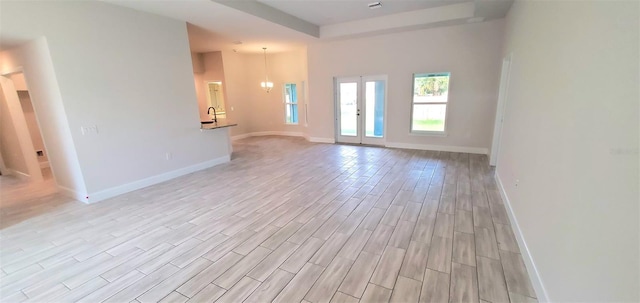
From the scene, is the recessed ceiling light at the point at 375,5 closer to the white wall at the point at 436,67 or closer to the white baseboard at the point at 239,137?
the white wall at the point at 436,67

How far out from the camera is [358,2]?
4824 mm

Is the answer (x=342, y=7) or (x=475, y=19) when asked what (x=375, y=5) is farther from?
(x=475, y=19)

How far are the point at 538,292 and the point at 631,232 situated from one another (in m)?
1.15

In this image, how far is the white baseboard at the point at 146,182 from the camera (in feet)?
12.6

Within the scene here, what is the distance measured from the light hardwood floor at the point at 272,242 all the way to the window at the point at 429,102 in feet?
6.97

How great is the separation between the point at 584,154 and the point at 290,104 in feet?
27.4

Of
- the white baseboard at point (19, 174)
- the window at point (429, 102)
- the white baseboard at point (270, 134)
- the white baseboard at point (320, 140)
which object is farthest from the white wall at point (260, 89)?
the white baseboard at point (19, 174)

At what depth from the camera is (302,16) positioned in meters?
5.55

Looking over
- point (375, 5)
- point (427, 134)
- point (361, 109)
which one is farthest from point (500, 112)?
point (361, 109)

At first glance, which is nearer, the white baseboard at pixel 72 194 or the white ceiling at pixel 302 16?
the white baseboard at pixel 72 194

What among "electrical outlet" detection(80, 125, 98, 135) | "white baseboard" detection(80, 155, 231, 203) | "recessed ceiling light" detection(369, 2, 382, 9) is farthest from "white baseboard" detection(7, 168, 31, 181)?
"recessed ceiling light" detection(369, 2, 382, 9)

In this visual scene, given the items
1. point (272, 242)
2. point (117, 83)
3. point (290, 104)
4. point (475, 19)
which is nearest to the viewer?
point (272, 242)

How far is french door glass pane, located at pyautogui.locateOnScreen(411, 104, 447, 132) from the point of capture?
629 cm

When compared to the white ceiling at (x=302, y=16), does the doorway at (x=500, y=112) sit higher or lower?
lower
